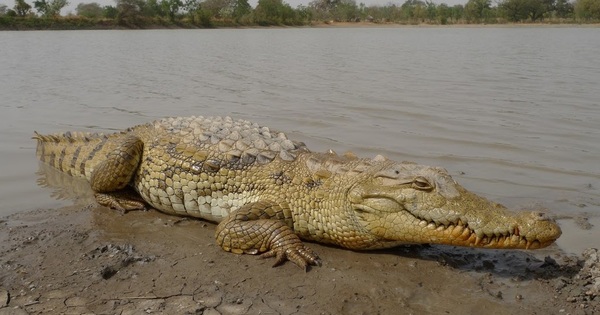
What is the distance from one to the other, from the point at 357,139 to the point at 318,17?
3167 inches

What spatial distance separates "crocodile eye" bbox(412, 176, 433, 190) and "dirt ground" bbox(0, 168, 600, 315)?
55 cm

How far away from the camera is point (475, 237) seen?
10.2ft

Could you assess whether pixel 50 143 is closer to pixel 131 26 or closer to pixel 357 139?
pixel 357 139

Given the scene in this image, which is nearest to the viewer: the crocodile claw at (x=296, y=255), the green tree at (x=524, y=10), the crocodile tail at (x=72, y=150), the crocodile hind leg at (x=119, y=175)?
the crocodile claw at (x=296, y=255)

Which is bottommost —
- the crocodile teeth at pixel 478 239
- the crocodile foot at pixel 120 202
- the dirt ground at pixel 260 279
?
the dirt ground at pixel 260 279

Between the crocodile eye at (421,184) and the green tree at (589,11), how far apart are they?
6645cm

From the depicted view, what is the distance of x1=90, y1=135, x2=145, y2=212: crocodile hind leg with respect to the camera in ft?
14.8

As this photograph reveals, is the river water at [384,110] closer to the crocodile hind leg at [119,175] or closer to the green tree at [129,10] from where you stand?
the crocodile hind leg at [119,175]

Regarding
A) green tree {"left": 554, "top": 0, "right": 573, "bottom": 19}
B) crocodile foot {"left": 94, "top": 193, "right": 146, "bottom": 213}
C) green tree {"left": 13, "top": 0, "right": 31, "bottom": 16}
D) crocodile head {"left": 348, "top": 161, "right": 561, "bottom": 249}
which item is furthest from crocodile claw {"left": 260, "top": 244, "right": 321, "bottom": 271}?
green tree {"left": 554, "top": 0, "right": 573, "bottom": 19}

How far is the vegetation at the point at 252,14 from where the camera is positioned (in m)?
51.4

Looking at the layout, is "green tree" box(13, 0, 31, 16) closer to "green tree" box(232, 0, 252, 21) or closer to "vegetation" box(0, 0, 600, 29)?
"vegetation" box(0, 0, 600, 29)

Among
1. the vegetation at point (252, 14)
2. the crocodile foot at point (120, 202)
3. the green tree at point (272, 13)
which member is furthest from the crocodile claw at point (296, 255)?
the green tree at point (272, 13)

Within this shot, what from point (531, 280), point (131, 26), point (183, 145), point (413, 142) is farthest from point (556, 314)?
point (131, 26)

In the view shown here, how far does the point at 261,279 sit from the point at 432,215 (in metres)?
1.08
